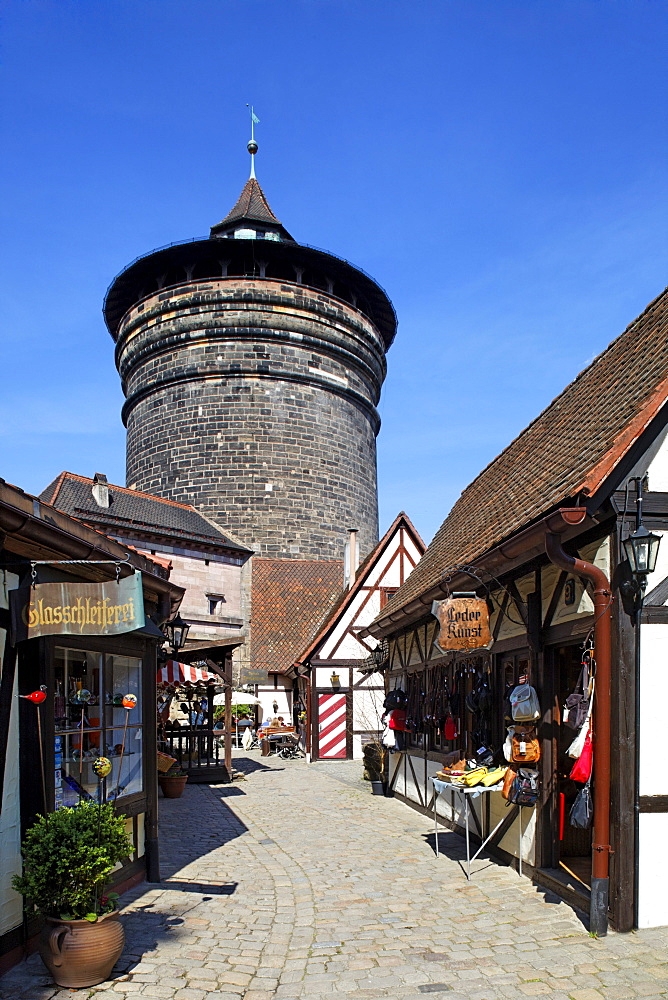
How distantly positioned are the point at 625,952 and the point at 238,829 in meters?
6.65

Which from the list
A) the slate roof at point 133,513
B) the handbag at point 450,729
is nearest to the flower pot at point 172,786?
the handbag at point 450,729

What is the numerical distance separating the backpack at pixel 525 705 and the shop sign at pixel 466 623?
617 mm

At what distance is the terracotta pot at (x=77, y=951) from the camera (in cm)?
490

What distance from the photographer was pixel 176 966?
5.32 m

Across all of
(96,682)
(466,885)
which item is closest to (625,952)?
(466,885)

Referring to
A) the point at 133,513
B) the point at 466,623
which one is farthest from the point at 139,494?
the point at 466,623

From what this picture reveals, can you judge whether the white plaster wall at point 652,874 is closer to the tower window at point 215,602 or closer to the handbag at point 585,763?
the handbag at point 585,763

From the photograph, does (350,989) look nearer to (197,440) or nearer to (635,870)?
(635,870)

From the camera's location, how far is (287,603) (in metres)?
30.9

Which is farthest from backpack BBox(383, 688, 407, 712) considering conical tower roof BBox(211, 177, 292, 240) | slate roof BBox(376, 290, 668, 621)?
conical tower roof BBox(211, 177, 292, 240)

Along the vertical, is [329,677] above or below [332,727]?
above

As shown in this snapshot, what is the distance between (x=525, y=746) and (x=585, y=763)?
112cm

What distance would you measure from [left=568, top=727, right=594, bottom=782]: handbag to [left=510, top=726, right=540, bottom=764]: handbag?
3.31 ft

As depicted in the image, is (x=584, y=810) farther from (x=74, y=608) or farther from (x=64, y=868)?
(x=74, y=608)
